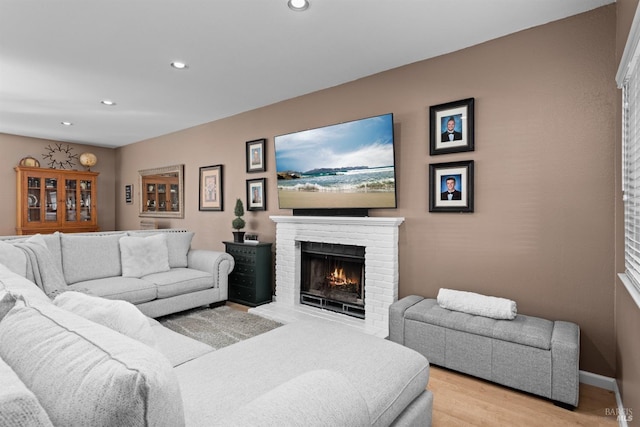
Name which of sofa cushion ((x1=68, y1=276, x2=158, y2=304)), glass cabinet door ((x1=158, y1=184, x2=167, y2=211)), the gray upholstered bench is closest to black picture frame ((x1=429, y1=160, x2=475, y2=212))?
the gray upholstered bench

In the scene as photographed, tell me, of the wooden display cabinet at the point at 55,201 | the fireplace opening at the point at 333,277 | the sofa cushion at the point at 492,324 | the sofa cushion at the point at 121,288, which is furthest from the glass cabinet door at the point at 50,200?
the sofa cushion at the point at 492,324

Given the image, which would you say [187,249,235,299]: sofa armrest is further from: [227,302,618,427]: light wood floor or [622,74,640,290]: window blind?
[622,74,640,290]: window blind

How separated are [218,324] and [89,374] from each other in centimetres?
302

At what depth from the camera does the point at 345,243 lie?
360 centimetres

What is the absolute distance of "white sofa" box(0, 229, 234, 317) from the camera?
3037mm

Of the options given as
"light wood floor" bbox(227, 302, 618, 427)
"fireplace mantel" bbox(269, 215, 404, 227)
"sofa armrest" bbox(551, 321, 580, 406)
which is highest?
"fireplace mantel" bbox(269, 215, 404, 227)

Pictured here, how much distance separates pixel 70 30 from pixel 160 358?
288 centimetres

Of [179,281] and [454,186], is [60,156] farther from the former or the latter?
[454,186]

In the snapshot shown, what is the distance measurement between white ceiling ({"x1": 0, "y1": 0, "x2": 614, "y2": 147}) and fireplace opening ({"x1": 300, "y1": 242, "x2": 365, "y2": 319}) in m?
1.77

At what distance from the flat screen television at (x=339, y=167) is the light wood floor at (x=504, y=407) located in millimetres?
1597

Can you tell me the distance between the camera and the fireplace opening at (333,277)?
367 cm

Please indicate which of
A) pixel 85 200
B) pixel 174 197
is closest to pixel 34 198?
pixel 85 200

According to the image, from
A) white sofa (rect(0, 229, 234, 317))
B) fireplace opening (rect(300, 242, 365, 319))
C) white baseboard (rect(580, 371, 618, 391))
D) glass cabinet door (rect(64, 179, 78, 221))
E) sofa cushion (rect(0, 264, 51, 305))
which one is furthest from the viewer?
glass cabinet door (rect(64, 179, 78, 221))

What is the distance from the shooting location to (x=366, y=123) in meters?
3.40
